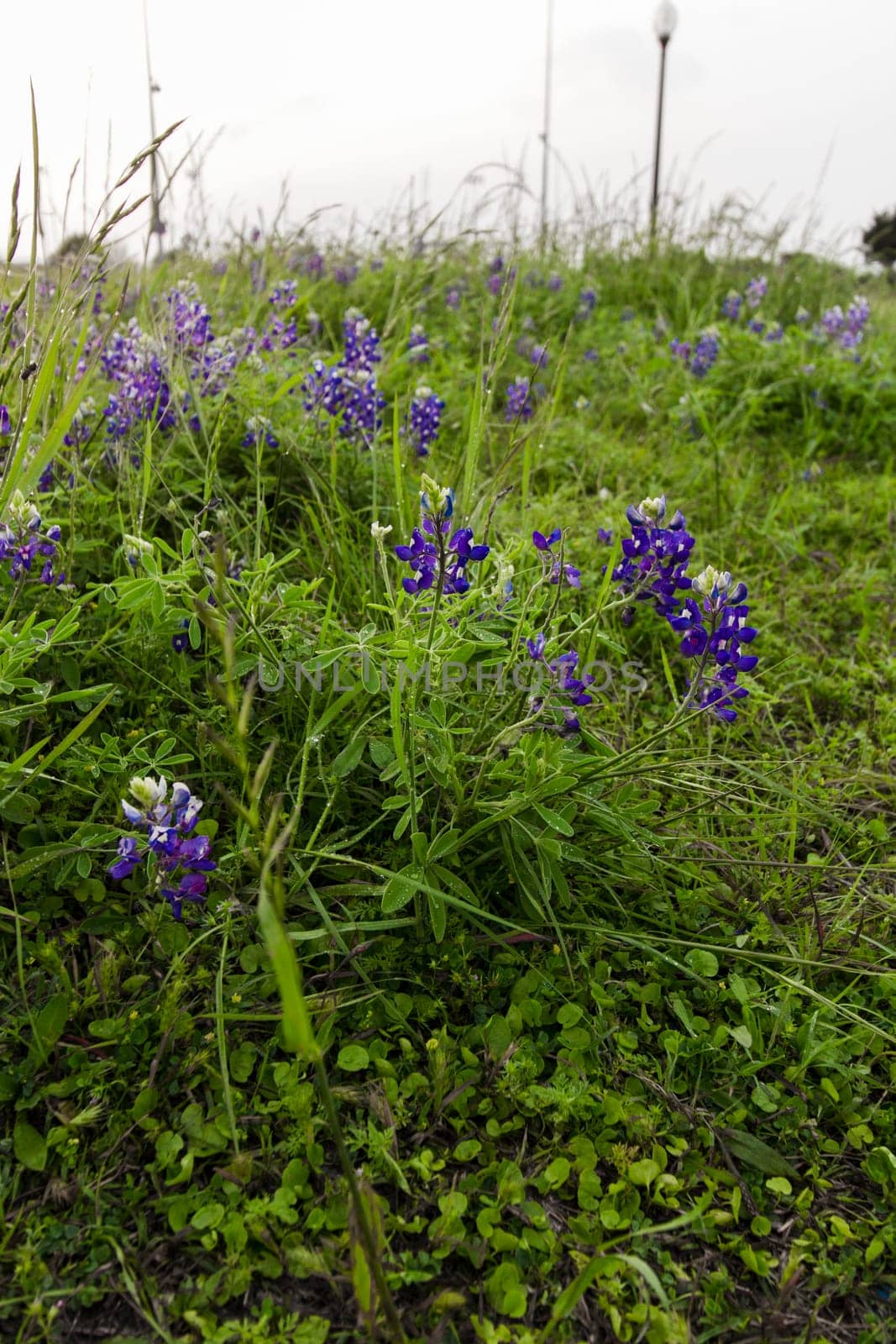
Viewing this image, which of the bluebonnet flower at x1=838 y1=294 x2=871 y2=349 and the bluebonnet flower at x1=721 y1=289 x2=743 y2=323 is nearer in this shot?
the bluebonnet flower at x1=838 y1=294 x2=871 y2=349

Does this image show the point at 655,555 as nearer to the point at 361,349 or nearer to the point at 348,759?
the point at 348,759

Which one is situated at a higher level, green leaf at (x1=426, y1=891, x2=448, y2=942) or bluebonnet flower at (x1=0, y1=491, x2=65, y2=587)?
bluebonnet flower at (x1=0, y1=491, x2=65, y2=587)

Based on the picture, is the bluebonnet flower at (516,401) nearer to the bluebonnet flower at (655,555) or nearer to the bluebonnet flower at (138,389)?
the bluebonnet flower at (138,389)

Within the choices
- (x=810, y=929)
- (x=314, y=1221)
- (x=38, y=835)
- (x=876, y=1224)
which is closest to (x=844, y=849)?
(x=810, y=929)

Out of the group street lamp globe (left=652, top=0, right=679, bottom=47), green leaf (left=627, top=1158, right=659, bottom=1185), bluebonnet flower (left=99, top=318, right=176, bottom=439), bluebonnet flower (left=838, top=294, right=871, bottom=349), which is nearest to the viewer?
green leaf (left=627, top=1158, right=659, bottom=1185)

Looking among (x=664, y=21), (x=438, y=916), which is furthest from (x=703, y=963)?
(x=664, y=21)

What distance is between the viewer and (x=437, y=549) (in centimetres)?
177

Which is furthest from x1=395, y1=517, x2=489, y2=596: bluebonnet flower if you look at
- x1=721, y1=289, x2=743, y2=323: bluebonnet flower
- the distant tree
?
the distant tree

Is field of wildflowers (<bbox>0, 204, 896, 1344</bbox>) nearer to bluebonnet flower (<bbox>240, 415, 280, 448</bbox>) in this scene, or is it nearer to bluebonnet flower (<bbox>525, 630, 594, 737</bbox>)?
bluebonnet flower (<bbox>525, 630, 594, 737</bbox>)

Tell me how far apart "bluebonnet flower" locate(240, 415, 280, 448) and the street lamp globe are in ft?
39.8

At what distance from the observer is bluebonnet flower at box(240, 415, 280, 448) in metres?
2.77

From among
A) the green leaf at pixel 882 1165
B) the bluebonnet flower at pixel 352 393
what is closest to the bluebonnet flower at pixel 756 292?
the bluebonnet flower at pixel 352 393

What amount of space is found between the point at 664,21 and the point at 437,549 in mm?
13402

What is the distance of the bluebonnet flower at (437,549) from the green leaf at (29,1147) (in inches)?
42.6
